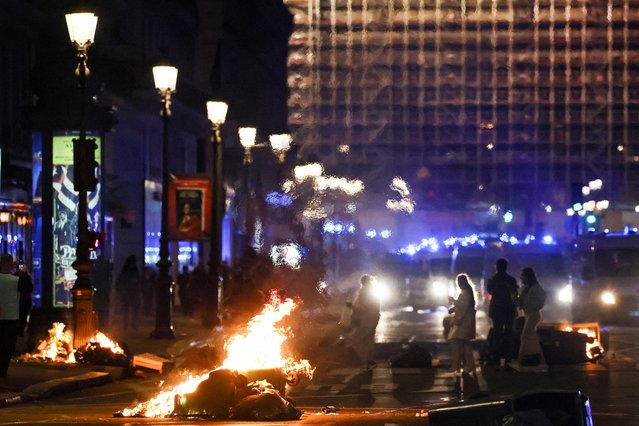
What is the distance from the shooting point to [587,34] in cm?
11319

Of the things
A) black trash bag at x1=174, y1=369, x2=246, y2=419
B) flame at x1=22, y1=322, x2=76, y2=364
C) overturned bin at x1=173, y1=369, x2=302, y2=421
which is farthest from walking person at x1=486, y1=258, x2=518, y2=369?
black trash bag at x1=174, y1=369, x2=246, y2=419

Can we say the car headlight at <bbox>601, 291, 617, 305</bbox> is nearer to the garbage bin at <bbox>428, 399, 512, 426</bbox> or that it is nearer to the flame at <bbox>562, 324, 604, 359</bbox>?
the flame at <bbox>562, 324, 604, 359</bbox>

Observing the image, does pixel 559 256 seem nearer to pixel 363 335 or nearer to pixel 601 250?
pixel 601 250

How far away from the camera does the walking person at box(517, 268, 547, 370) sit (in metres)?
22.9

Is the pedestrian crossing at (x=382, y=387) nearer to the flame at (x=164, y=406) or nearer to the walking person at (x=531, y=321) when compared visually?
the walking person at (x=531, y=321)

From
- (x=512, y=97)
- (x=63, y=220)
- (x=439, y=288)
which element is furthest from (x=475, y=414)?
A: (x=512, y=97)

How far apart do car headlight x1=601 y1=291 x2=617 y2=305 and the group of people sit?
1293cm

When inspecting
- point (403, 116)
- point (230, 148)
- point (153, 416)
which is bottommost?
point (153, 416)

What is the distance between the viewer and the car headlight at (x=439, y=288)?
158 feet

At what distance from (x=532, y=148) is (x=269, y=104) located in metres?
38.7

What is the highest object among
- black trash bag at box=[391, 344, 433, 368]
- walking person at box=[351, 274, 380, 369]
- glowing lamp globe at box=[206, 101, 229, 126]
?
glowing lamp globe at box=[206, 101, 229, 126]

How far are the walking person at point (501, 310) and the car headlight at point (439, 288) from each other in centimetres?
2424

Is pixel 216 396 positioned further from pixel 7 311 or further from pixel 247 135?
pixel 247 135

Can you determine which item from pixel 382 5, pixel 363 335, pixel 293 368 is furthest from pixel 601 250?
pixel 382 5
